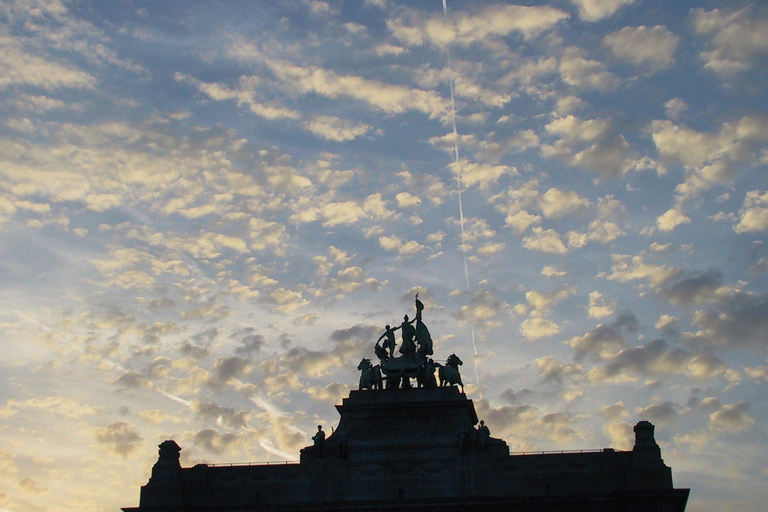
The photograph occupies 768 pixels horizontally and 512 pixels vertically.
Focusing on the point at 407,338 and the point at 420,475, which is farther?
the point at 407,338

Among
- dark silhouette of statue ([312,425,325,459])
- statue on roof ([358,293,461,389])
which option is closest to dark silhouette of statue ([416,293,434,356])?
statue on roof ([358,293,461,389])

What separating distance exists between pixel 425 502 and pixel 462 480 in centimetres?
326

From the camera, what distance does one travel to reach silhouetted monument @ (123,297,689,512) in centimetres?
5706

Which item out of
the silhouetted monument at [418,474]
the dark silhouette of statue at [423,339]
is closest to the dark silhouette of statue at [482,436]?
the silhouetted monument at [418,474]

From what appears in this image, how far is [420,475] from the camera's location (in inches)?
2362

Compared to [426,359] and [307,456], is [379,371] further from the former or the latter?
[307,456]

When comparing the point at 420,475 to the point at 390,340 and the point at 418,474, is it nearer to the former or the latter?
the point at 418,474

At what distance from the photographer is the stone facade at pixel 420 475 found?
187 ft

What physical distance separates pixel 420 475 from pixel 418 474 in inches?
5.7

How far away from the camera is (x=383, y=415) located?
63.3 meters

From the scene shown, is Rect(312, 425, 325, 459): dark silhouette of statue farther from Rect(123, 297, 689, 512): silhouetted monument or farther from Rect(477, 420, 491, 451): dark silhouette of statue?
Rect(477, 420, 491, 451): dark silhouette of statue

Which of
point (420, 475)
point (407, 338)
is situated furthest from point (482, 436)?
point (407, 338)

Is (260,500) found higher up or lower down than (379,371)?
lower down

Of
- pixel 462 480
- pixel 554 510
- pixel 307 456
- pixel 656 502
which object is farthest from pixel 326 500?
pixel 656 502
